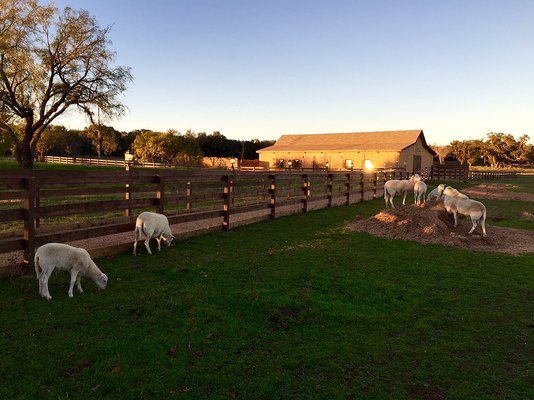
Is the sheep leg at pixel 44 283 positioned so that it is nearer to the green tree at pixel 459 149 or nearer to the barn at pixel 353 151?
the barn at pixel 353 151

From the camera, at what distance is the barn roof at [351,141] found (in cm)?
4475

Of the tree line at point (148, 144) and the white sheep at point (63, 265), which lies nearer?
the white sheep at point (63, 265)

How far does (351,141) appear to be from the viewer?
50406 mm

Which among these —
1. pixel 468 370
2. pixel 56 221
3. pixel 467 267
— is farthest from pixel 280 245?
pixel 56 221

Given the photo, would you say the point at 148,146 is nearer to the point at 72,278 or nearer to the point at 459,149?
the point at 72,278

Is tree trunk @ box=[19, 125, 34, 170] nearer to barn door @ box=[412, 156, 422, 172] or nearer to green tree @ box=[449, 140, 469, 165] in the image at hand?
barn door @ box=[412, 156, 422, 172]

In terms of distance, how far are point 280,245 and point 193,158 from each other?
179ft

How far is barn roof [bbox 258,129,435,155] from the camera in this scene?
44.8 meters

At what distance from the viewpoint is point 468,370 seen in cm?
362

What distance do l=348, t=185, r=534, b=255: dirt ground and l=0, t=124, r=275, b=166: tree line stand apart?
77.7ft

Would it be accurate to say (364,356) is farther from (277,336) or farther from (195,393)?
(195,393)

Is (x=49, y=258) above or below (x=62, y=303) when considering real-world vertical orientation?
above

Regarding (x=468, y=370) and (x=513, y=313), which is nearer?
(x=468, y=370)

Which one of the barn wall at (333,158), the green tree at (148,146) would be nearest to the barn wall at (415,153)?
the barn wall at (333,158)
